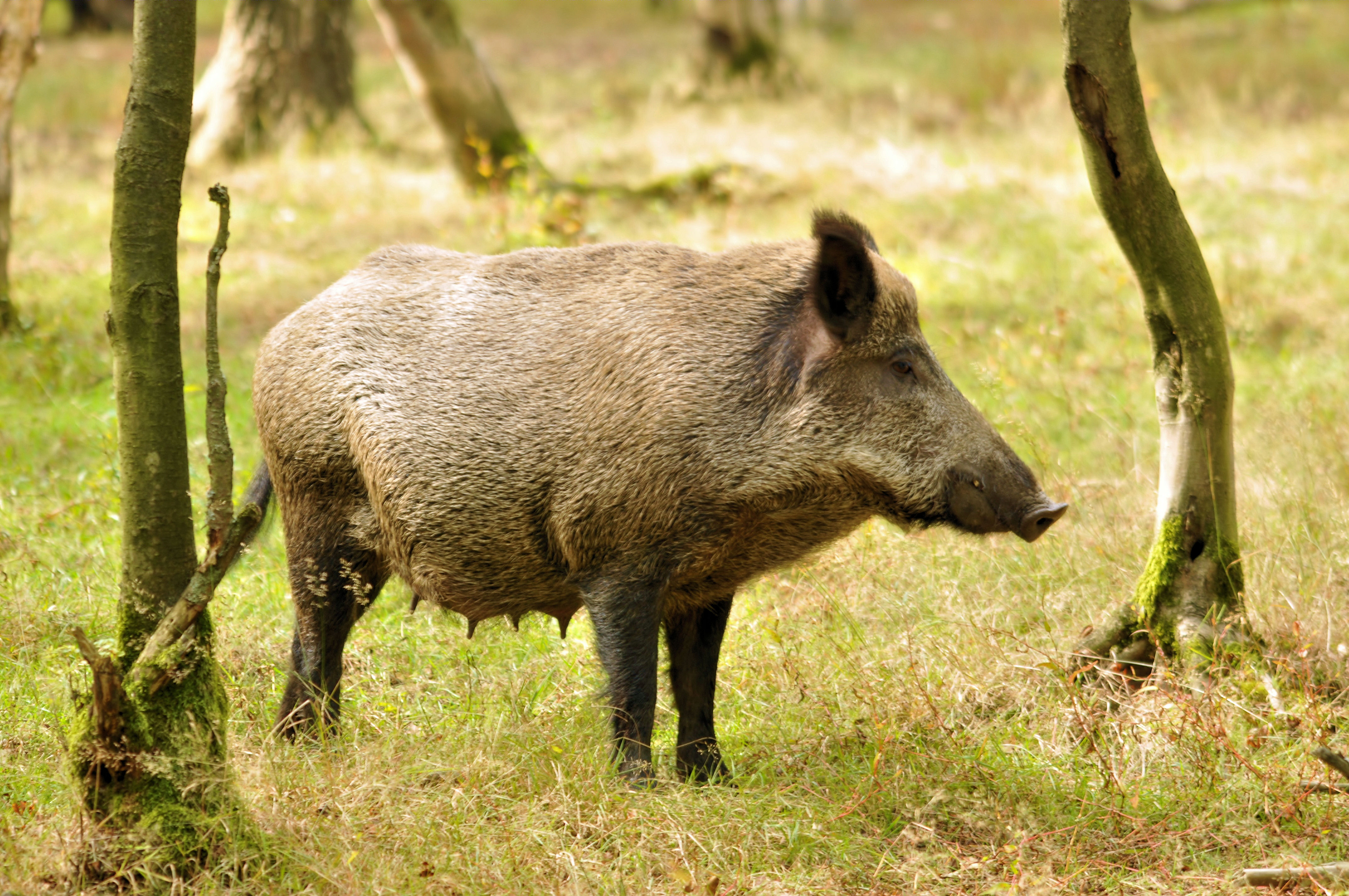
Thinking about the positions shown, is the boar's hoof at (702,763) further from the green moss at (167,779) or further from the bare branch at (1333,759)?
the bare branch at (1333,759)

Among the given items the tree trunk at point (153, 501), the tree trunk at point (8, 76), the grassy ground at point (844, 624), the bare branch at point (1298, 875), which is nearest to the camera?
the tree trunk at point (153, 501)

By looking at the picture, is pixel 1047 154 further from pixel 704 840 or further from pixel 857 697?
pixel 704 840

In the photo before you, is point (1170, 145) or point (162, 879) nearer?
point (162, 879)

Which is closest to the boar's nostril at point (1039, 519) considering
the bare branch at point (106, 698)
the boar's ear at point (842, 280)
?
the boar's ear at point (842, 280)

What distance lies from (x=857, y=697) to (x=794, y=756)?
322mm

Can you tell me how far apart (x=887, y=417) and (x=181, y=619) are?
2028mm

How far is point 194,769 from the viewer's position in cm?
305

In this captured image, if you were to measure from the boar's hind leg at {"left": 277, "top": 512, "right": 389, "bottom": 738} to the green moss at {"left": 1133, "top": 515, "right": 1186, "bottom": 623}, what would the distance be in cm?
256

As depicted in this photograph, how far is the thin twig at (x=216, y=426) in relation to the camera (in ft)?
9.95

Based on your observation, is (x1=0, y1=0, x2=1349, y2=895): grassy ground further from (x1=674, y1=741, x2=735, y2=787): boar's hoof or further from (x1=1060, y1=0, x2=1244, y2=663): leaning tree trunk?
(x1=1060, y1=0, x2=1244, y2=663): leaning tree trunk

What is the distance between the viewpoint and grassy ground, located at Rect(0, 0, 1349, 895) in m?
3.41

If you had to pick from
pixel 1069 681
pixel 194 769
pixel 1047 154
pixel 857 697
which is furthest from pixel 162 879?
pixel 1047 154

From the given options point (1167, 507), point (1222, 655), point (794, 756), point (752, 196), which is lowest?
point (794, 756)

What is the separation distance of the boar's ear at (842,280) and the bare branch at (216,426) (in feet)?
5.39
